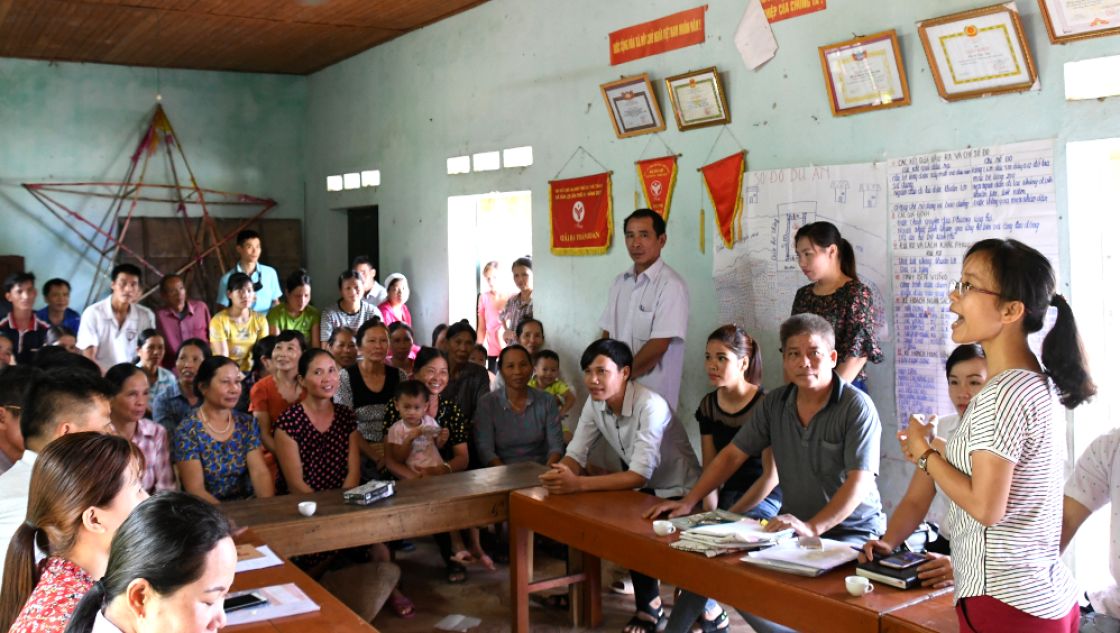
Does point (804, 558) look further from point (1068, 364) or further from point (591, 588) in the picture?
point (591, 588)

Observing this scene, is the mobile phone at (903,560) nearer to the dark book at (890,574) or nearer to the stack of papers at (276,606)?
the dark book at (890,574)

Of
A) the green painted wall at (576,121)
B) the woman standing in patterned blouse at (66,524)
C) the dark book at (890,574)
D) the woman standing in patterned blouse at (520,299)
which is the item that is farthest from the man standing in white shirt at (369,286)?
the woman standing in patterned blouse at (66,524)

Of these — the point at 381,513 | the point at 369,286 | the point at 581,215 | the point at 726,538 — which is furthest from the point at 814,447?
the point at 369,286

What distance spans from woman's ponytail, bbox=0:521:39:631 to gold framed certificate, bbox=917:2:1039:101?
3676mm

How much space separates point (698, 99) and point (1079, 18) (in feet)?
6.98

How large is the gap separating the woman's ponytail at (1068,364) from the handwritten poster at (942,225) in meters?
1.96

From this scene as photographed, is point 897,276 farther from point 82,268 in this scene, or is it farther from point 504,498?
point 82,268

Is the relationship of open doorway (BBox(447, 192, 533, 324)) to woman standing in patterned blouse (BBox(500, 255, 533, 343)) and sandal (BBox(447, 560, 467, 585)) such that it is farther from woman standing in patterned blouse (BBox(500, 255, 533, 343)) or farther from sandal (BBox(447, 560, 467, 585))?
sandal (BBox(447, 560, 467, 585))

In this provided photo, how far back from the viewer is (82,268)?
9398mm

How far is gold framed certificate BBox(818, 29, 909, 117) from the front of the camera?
4.46 m

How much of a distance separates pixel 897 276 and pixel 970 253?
243cm

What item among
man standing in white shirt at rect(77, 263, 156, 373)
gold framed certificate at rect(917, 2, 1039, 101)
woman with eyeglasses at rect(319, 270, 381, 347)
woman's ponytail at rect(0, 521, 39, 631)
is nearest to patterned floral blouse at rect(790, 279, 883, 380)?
gold framed certificate at rect(917, 2, 1039, 101)

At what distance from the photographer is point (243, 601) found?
9.11 feet

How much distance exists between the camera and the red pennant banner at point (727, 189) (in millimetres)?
5332
